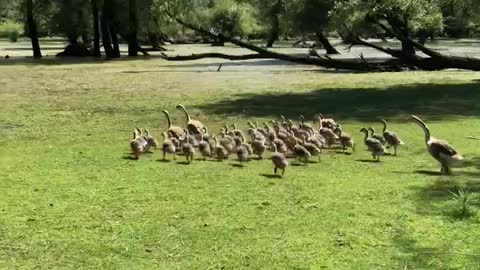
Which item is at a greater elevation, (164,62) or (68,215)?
(68,215)

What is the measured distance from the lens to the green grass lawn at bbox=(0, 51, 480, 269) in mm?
7176

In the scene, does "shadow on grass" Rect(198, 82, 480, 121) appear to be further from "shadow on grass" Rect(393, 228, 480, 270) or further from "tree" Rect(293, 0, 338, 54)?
"tree" Rect(293, 0, 338, 54)

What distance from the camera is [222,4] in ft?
298

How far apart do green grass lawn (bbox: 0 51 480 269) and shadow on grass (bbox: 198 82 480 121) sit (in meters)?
0.10

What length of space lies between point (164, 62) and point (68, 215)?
38120mm

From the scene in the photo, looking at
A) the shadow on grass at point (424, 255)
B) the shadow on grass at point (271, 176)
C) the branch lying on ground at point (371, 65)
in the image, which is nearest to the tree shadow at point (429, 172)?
the shadow on grass at point (271, 176)

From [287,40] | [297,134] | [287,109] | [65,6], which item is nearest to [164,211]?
[297,134]

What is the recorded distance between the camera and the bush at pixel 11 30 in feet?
299

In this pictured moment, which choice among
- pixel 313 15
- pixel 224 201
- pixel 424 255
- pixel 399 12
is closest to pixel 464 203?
pixel 424 255

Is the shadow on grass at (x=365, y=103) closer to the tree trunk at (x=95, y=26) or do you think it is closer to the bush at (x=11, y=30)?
the tree trunk at (x=95, y=26)

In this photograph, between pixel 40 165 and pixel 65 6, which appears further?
pixel 65 6

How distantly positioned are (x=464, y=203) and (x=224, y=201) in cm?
289

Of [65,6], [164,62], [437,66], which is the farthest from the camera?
[65,6]

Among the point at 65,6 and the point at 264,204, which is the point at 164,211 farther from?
the point at 65,6
